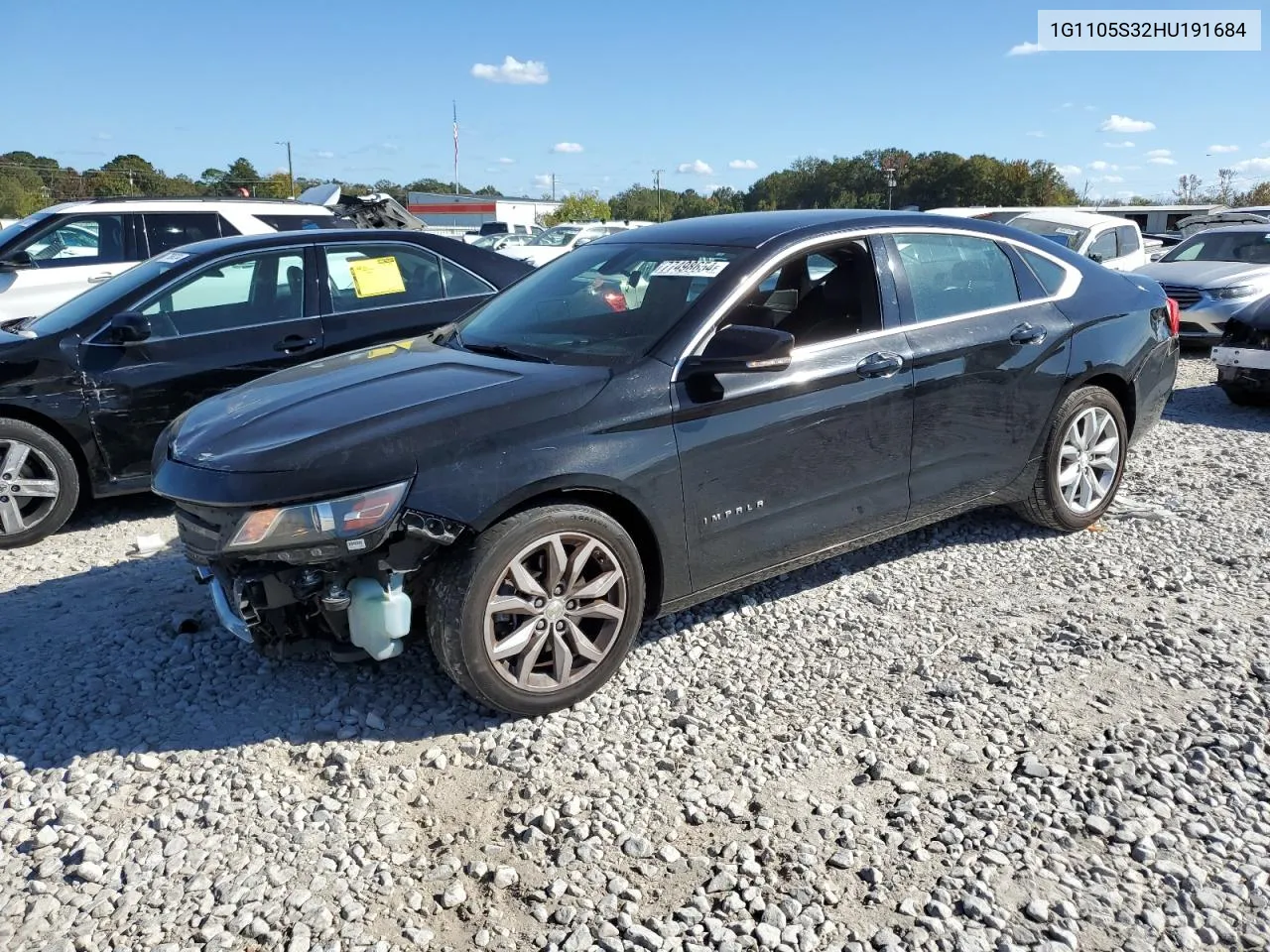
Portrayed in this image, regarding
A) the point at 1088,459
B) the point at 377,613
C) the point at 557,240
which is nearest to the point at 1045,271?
the point at 1088,459

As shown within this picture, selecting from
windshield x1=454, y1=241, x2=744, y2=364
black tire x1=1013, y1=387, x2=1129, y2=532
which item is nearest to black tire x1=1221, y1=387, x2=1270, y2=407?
black tire x1=1013, y1=387, x2=1129, y2=532

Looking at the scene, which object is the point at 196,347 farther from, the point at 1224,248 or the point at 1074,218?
the point at 1224,248

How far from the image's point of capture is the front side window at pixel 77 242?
8.60 m

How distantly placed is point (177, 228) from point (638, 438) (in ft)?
23.2

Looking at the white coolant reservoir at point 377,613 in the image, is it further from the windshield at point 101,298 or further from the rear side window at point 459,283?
the rear side window at point 459,283

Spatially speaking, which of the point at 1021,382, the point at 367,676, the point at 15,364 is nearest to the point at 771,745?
the point at 367,676

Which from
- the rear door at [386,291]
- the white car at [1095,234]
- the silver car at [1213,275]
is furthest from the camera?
the white car at [1095,234]

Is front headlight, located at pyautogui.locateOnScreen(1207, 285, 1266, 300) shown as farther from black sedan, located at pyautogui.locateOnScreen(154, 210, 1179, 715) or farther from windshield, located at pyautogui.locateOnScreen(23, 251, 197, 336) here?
windshield, located at pyautogui.locateOnScreen(23, 251, 197, 336)

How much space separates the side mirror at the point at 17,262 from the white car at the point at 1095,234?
10.2 m

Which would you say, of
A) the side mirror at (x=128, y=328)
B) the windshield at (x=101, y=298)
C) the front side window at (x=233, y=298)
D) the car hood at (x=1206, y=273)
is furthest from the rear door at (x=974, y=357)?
the car hood at (x=1206, y=273)

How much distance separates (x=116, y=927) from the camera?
2.49 metres

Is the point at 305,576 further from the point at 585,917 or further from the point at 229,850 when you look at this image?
the point at 585,917

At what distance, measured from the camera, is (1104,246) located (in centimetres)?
1230

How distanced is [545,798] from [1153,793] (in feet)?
5.83
